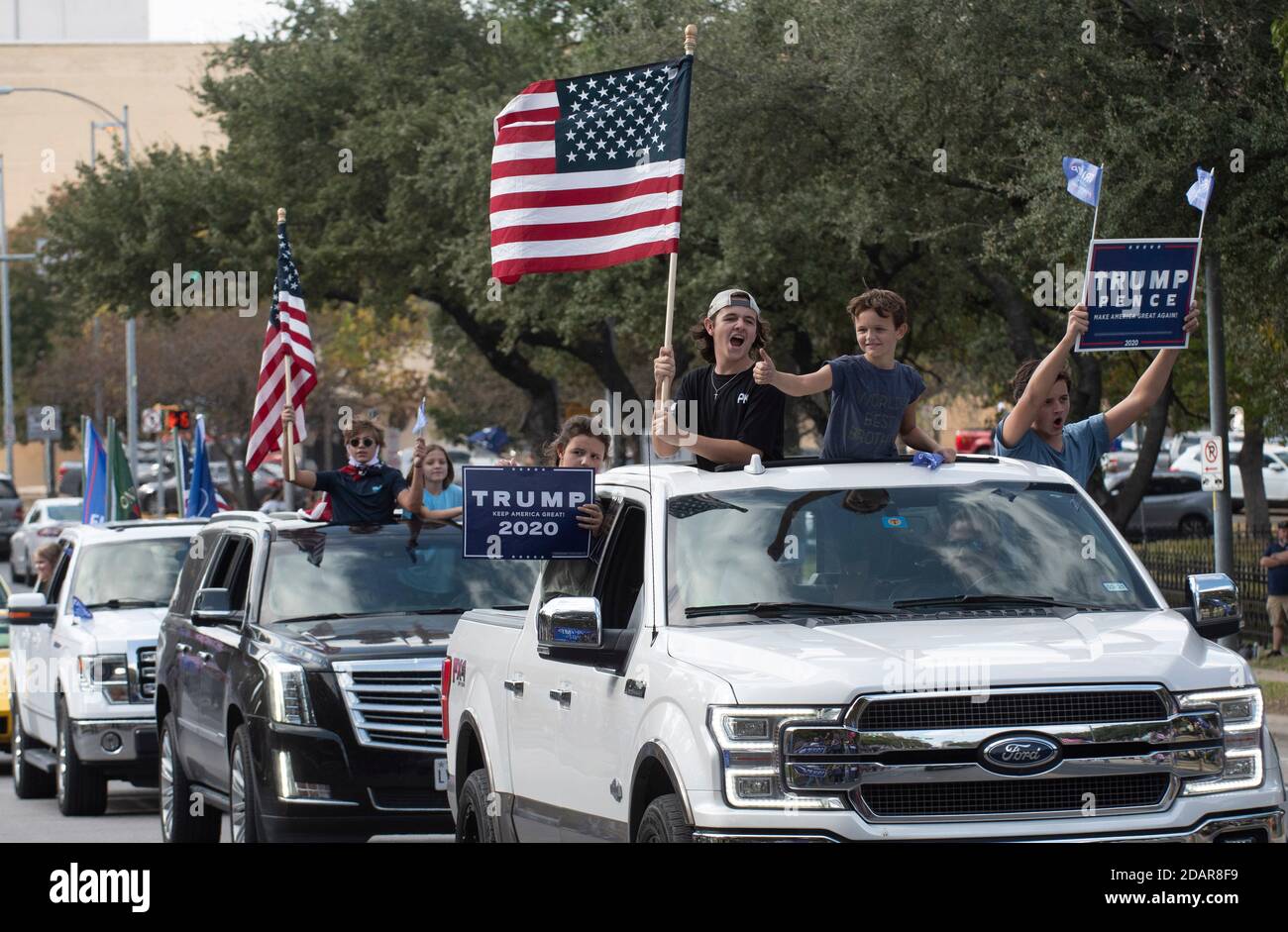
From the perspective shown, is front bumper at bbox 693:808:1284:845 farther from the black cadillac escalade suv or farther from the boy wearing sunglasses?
the boy wearing sunglasses

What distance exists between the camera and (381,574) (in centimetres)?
1101

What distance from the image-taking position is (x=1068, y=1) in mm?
19703

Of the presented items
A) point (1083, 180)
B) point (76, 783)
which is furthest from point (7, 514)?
point (1083, 180)

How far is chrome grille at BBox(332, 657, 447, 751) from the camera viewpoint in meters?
9.84

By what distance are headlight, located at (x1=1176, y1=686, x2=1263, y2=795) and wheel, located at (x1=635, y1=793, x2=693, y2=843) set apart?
4.75 ft

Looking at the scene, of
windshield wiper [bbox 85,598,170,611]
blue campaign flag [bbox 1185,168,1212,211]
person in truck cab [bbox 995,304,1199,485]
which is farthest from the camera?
blue campaign flag [bbox 1185,168,1212,211]

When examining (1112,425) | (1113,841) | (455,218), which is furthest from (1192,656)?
(455,218)

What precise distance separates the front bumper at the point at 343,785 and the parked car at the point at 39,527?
101 ft

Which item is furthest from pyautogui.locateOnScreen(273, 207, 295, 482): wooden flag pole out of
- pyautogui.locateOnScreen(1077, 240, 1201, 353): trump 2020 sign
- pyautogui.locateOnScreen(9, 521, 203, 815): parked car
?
pyautogui.locateOnScreen(1077, 240, 1201, 353): trump 2020 sign

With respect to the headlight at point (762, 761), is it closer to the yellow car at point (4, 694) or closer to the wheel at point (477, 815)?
→ the wheel at point (477, 815)

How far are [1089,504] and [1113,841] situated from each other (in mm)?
1684

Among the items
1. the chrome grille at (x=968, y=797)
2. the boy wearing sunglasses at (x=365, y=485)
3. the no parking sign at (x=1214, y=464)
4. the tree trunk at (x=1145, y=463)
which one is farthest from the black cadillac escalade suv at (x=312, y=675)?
the tree trunk at (x=1145, y=463)

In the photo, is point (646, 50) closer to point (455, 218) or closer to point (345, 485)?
point (455, 218)

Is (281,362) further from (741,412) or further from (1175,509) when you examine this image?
(1175,509)
